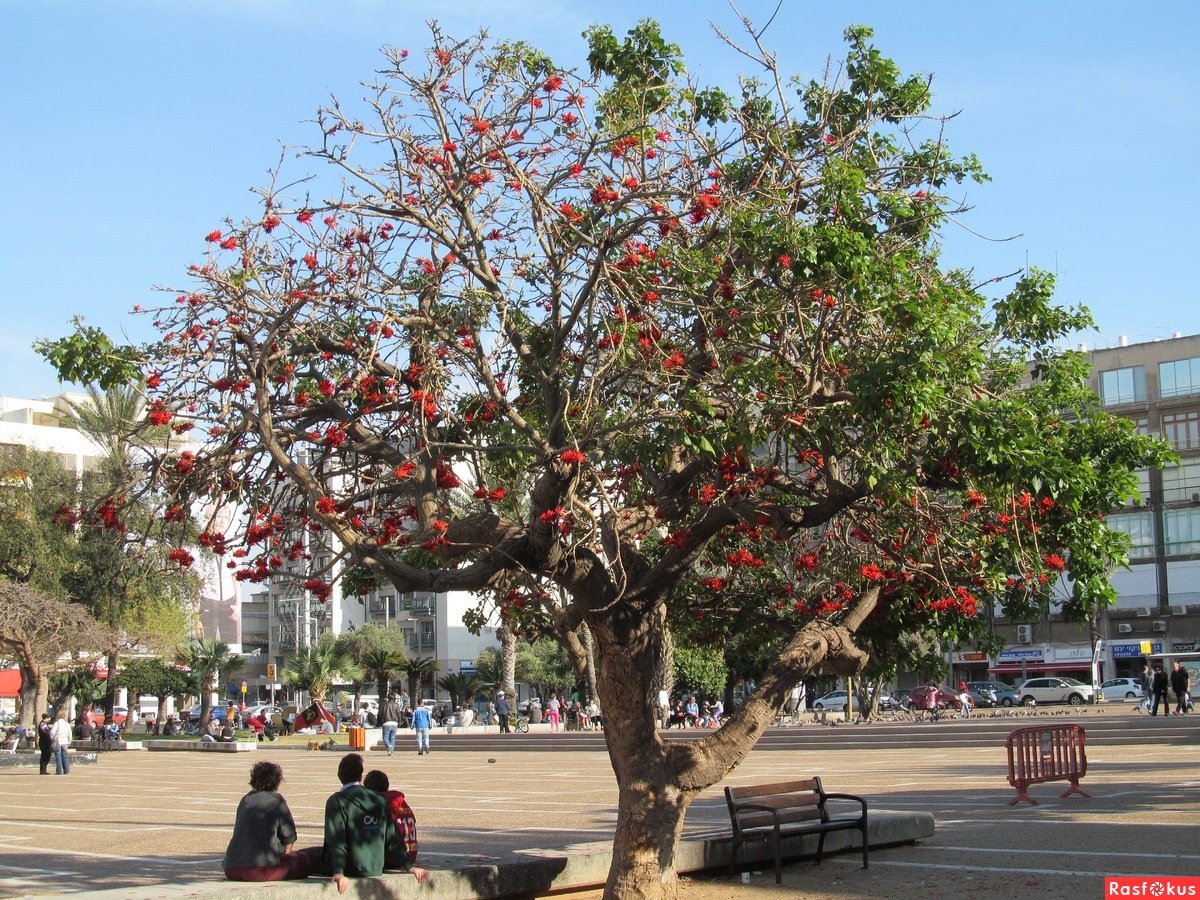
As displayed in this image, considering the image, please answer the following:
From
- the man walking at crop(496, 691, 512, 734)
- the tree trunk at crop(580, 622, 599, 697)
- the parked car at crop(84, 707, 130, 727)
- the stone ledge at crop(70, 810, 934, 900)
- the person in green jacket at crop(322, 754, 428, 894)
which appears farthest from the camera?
the parked car at crop(84, 707, 130, 727)

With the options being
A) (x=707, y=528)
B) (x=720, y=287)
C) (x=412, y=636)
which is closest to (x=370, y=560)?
(x=707, y=528)

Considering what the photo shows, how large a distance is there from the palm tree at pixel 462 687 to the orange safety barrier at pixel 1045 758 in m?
46.2

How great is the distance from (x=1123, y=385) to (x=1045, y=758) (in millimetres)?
50496

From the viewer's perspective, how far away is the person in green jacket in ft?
27.4

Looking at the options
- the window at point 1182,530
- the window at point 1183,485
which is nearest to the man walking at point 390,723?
the window at point 1182,530

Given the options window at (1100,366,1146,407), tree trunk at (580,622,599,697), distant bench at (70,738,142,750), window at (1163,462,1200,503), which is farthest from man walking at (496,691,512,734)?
window at (1163,462,1200,503)

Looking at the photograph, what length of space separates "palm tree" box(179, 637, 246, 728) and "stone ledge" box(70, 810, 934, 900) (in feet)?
148

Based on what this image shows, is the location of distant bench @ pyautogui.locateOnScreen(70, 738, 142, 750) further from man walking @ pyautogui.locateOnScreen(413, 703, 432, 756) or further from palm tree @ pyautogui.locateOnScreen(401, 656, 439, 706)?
palm tree @ pyautogui.locateOnScreen(401, 656, 439, 706)

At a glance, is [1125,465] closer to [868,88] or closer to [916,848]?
[868,88]

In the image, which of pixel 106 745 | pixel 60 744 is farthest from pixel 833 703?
pixel 60 744

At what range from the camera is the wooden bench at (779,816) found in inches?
421

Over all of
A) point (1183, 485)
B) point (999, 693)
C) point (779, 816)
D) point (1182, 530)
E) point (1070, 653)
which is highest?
point (1183, 485)

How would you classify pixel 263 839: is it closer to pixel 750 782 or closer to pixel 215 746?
pixel 750 782

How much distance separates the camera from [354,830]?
8.42m
